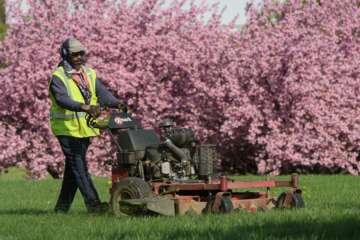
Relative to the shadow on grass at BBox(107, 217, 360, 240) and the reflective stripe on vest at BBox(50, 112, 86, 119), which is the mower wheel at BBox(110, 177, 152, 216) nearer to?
the reflective stripe on vest at BBox(50, 112, 86, 119)

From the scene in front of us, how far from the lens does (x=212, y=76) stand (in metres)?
25.6

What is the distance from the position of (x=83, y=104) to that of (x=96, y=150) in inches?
594

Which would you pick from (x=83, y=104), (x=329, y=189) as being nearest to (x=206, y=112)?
(x=329, y=189)

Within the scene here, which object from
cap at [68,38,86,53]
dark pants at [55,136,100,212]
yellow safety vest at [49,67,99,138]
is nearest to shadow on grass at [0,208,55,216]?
dark pants at [55,136,100,212]

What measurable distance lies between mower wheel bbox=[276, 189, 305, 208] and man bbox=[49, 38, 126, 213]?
6.63ft

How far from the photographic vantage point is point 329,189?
1486cm

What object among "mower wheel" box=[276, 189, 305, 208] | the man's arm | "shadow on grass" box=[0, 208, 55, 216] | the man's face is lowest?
"shadow on grass" box=[0, 208, 55, 216]

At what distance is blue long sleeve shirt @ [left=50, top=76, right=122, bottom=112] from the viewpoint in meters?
10.6

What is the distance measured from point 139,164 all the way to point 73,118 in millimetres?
1081

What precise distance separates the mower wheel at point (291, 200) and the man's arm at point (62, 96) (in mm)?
2505

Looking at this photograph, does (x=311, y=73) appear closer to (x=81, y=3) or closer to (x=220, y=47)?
(x=220, y=47)

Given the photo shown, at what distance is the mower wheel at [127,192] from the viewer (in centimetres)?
998

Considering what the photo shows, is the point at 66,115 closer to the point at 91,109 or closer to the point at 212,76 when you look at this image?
the point at 91,109

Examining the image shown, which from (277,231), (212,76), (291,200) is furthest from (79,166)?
(212,76)
